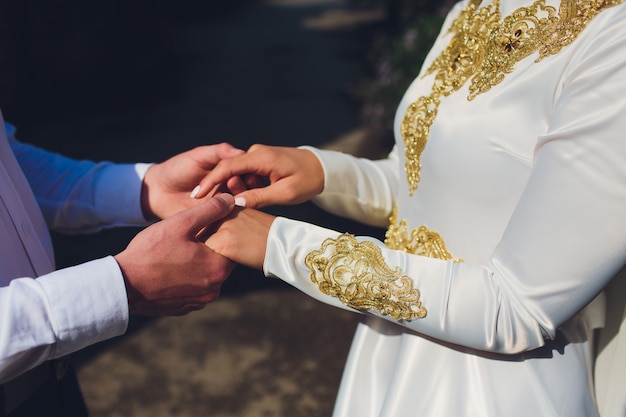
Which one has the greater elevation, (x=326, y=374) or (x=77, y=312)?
(x=77, y=312)

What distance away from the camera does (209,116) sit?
7656mm

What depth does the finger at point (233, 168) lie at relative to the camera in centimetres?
168

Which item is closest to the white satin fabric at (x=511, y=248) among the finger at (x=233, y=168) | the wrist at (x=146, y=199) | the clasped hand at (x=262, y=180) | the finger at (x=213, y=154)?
the clasped hand at (x=262, y=180)

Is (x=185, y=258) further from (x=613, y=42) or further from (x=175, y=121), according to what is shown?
(x=175, y=121)

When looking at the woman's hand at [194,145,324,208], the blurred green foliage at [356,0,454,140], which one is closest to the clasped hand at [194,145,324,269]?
the woman's hand at [194,145,324,208]

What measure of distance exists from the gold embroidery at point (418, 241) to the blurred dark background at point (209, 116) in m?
1.84

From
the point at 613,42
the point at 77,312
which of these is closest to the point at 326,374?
the point at 77,312

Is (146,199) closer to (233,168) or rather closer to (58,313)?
(233,168)

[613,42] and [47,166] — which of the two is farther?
[47,166]

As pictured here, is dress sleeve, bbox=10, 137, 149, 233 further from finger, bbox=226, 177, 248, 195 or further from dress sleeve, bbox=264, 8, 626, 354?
dress sleeve, bbox=264, 8, 626, 354

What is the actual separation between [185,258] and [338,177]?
0.55 m

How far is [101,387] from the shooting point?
3.38 metres

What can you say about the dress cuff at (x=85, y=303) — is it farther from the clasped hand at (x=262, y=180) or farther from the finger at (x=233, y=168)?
the finger at (x=233, y=168)

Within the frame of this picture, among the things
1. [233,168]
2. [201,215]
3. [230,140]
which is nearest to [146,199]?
[233,168]
